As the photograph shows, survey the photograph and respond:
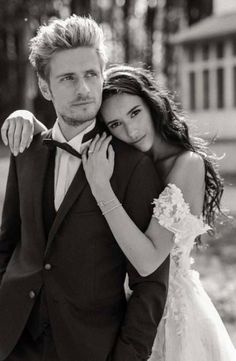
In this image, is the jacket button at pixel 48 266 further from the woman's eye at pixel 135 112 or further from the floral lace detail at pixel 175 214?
the woman's eye at pixel 135 112

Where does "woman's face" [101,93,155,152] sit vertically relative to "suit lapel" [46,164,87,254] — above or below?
above

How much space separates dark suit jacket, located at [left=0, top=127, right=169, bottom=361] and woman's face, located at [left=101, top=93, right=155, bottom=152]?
198 millimetres

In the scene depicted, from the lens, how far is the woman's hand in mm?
2615

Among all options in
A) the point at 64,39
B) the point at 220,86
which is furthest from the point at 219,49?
the point at 64,39

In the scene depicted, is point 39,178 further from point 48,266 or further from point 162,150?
point 162,150

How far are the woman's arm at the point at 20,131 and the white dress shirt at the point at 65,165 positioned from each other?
183 mm

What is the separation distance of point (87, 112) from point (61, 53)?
11.3 inches

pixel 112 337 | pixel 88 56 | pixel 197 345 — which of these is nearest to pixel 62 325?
pixel 112 337

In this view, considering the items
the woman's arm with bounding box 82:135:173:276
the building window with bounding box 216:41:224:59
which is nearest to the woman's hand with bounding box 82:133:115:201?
the woman's arm with bounding box 82:135:173:276

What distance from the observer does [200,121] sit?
24.8 meters

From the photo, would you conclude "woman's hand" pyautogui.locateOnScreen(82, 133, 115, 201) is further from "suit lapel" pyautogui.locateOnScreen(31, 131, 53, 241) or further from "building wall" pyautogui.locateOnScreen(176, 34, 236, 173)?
"building wall" pyautogui.locateOnScreen(176, 34, 236, 173)

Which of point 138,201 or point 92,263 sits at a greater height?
point 138,201

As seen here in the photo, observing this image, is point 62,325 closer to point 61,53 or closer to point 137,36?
point 61,53

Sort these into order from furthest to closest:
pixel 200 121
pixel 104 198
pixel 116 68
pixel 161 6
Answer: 1. pixel 161 6
2. pixel 200 121
3. pixel 116 68
4. pixel 104 198
